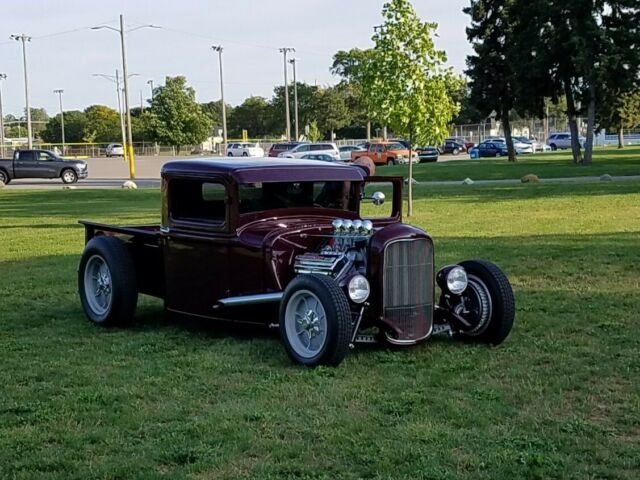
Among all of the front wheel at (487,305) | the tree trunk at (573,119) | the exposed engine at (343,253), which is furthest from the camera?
the tree trunk at (573,119)

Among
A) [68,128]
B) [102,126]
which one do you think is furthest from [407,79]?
[68,128]

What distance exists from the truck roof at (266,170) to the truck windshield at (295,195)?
76 mm

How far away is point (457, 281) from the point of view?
7.25m

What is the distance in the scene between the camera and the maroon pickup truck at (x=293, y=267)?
675 centimetres

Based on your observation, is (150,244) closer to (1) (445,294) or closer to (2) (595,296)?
(1) (445,294)

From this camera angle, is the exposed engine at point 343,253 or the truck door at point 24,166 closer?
the exposed engine at point 343,253

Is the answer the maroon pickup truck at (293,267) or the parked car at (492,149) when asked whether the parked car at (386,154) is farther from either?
the maroon pickup truck at (293,267)

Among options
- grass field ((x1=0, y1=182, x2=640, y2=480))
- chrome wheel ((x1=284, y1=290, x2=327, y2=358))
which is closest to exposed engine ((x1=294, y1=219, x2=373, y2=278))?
chrome wheel ((x1=284, y1=290, x2=327, y2=358))

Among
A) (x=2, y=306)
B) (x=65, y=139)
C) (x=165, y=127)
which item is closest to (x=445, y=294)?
(x=2, y=306)

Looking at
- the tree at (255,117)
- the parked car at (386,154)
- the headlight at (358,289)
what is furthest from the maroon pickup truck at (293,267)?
the tree at (255,117)

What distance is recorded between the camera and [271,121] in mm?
113938

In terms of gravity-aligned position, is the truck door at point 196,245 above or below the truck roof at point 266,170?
below

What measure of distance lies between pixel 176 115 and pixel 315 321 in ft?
272

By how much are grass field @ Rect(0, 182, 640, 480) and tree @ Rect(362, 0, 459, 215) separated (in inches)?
350
